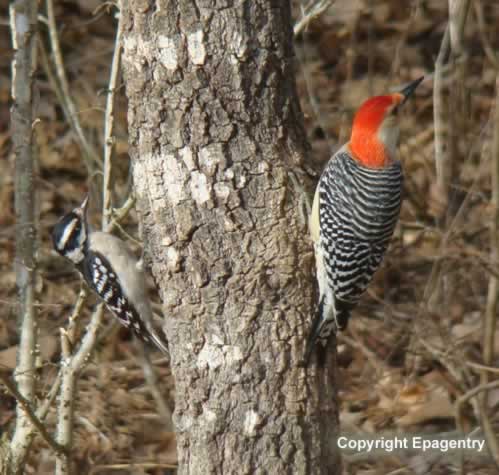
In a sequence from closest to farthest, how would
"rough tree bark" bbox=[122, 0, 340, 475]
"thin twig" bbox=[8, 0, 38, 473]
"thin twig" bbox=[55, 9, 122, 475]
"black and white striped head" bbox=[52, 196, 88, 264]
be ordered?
"rough tree bark" bbox=[122, 0, 340, 475] → "thin twig" bbox=[55, 9, 122, 475] → "thin twig" bbox=[8, 0, 38, 473] → "black and white striped head" bbox=[52, 196, 88, 264]

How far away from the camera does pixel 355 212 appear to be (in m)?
5.48

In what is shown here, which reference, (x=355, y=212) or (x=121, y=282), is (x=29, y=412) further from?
(x=355, y=212)

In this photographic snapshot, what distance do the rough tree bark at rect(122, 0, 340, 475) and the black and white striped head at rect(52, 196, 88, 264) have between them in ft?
5.27

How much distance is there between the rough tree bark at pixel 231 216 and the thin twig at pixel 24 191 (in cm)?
110

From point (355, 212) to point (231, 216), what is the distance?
913 mm

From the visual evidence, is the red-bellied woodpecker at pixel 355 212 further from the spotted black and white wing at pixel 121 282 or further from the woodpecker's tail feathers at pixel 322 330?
the spotted black and white wing at pixel 121 282

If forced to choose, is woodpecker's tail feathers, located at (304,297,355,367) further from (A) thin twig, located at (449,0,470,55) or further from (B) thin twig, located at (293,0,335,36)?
(A) thin twig, located at (449,0,470,55)

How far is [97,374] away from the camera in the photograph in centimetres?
773

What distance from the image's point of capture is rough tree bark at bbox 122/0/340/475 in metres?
4.78

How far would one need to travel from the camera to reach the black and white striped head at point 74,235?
6.48 metres

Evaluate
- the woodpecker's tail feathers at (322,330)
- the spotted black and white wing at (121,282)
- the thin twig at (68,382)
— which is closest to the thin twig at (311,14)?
the spotted black and white wing at (121,282)

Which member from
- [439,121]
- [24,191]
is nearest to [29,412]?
[24,191]

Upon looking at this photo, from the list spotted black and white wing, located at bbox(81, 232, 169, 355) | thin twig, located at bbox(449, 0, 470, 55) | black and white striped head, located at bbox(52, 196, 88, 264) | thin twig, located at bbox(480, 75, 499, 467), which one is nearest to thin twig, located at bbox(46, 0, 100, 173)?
black and white striped head, located at bbox(52, 196, 88, 264)

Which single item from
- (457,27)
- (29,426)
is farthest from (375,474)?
(457,27)
